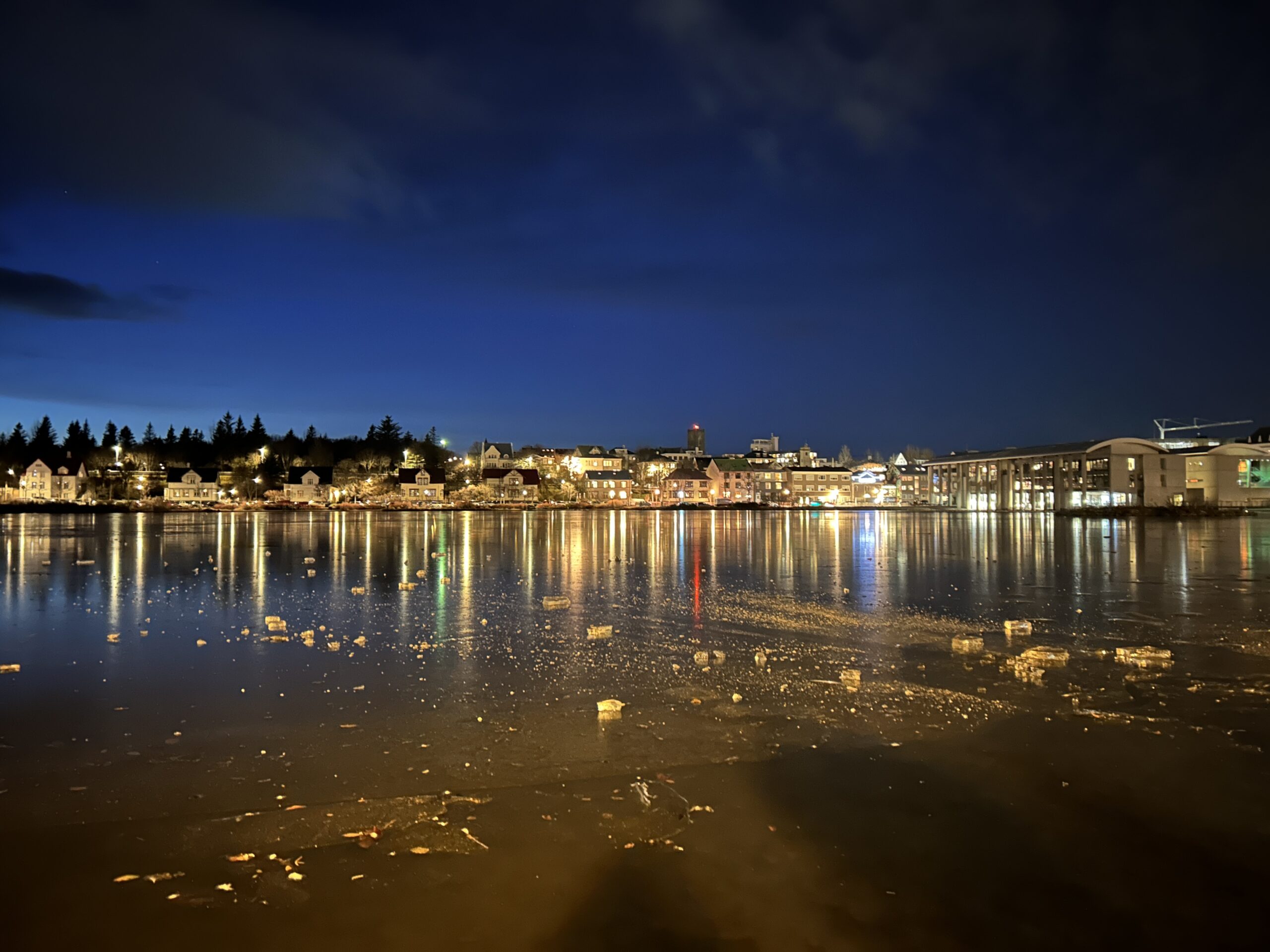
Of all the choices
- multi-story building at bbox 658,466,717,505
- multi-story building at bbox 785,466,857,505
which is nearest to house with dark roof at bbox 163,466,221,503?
multi-story building at bbox 658,466,717,505

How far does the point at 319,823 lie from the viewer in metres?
5.47

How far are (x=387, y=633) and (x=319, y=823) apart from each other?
7.61 metres

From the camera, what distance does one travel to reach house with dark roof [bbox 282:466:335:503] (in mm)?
134750

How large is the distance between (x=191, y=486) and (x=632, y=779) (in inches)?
5966

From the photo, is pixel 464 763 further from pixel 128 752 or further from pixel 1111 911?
pixel 1111 911

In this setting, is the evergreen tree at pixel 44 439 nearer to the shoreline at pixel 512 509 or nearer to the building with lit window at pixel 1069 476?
the shoreline at pixel 512 509

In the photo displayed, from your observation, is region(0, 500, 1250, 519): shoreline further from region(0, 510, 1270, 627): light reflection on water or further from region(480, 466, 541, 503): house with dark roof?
region(0, 510, 1270, 627): light reflection on water

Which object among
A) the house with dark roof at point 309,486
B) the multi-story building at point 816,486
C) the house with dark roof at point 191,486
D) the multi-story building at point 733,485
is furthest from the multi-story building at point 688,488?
the house with dark roof at point 191,486

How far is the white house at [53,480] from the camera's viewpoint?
13200 cm

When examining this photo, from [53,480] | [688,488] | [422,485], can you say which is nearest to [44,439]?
[53,480]

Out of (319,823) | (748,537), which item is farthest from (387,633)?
(748,537)

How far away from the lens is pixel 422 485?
138000 millimetres

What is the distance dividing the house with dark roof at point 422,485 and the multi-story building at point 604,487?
2831 cm

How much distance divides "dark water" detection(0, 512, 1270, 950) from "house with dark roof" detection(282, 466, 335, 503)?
12738 centimetres
